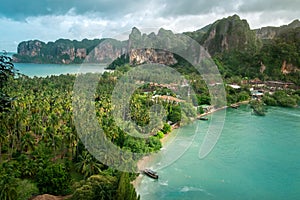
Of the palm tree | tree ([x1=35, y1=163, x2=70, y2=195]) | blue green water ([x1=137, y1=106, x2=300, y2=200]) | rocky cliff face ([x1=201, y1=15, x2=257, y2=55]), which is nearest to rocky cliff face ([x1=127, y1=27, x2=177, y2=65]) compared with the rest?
rocky cliff face ([x1=201, y1=15, x2=257, y2=55])

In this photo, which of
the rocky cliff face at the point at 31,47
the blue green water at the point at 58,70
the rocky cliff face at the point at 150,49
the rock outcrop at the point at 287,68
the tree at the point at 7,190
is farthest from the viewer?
the rocky cliff face at the point at 31,47

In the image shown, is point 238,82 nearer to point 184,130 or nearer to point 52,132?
point 184,130

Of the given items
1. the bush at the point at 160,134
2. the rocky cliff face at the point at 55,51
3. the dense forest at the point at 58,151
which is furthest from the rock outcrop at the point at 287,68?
the rocky cliff face at the point at 55,51

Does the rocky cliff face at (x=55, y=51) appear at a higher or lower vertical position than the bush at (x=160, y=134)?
higher

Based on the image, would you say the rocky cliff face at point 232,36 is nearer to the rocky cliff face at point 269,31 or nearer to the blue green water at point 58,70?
the rocky cliff face at point 269,31

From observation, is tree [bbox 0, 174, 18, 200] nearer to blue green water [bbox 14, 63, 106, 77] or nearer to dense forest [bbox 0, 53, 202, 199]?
dense forest [bbox 0, 53, 202, 199]

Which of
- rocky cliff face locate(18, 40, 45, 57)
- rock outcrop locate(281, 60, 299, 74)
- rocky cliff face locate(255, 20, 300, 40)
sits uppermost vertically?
rocky cliff face locate(255, 20, 300, 40)

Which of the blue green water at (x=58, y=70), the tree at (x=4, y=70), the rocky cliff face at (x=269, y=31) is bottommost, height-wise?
the blue green water at (x=58, y=70)
